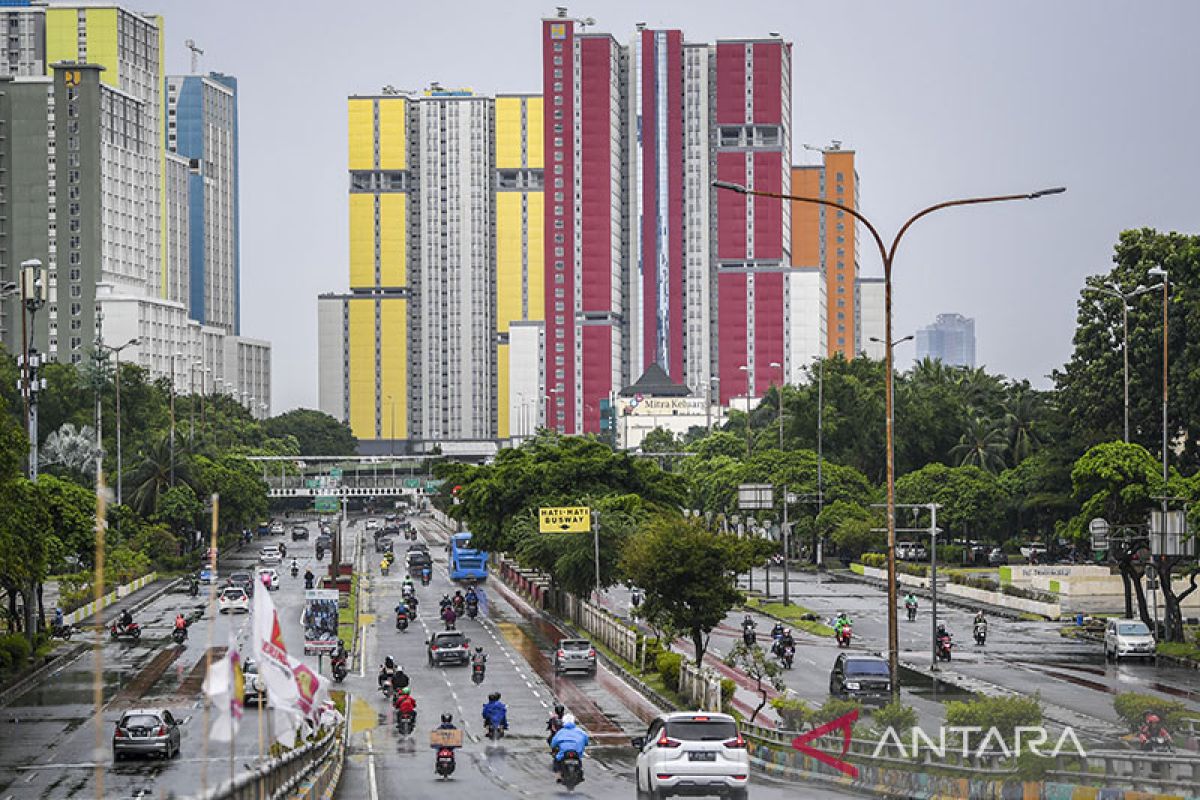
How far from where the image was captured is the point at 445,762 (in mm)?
34344

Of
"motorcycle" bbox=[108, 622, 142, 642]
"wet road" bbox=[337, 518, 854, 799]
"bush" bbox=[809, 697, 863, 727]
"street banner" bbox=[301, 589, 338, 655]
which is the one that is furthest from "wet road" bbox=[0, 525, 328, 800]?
"bush" bbox=[809, 697, 863, 727]

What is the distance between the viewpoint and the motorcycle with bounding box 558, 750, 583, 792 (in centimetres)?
3219

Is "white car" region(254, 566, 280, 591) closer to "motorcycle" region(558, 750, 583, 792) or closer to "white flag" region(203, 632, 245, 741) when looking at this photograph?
"motorcycle" region(558, 750, 583, 792)

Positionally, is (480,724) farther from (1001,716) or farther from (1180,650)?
(1180,650)

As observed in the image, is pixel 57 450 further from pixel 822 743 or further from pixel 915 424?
pixel 822 743

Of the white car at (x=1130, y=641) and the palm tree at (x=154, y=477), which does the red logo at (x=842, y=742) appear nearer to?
the white car at (x=1130, y=641)

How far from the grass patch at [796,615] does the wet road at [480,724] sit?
10467mm

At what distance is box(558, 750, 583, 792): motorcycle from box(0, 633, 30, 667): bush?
30696mm

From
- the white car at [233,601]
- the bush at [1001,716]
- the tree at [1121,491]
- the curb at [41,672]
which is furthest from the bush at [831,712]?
the white car at [233,601]

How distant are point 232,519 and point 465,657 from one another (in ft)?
252

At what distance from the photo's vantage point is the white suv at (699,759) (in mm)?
28125

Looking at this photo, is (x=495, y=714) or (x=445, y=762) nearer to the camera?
(x=445, y=762)

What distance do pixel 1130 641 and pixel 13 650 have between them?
3642cm

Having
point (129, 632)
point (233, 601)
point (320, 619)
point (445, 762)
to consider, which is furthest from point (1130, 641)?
point (233, 601)
